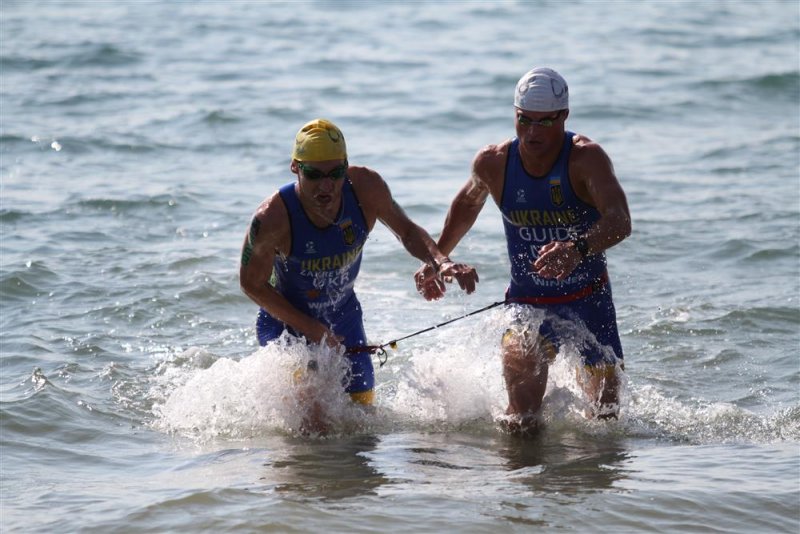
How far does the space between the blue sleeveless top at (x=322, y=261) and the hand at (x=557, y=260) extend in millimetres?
1166

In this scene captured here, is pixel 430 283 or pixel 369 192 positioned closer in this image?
pixel 430 283

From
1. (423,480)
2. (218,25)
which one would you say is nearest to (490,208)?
(423,480)

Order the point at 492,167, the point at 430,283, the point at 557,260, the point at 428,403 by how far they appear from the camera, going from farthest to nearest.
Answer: the point at 428,403
the point at 492,167
the point at 430,283
the point at 557,260

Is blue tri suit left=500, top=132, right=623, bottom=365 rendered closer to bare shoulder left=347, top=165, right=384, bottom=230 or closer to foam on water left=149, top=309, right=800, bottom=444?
foam on water left=149, top=309, right=800, bottom=444

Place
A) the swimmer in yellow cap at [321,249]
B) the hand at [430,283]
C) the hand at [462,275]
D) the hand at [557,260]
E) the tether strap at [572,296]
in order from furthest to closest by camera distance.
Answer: the tether strap at [572,296] → the hand at [430,283] → the swimmer in yellow cap at [321,249] → the hand at [462,275] → the hand at [557,260]

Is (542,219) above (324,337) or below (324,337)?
above

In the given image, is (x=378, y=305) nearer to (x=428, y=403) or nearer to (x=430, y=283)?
(x=428, y=403)

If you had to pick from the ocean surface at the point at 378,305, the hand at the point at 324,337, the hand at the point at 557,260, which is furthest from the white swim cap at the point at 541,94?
the hand at the point at 324,337

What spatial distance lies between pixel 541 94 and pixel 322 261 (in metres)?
1.58

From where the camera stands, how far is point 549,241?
7484mm

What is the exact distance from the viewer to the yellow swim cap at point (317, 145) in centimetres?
709

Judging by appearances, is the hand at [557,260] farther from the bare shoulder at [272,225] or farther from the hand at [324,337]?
the bare shoulder at [272,225]

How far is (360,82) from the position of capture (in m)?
23.0

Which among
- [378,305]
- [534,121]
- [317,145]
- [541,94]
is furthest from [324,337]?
[378,305]
